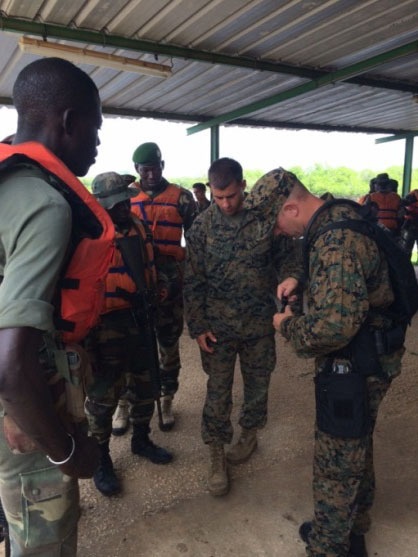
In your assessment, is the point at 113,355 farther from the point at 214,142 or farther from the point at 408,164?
the point at 408,164

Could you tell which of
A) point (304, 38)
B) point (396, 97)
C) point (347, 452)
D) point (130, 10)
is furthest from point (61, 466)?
point (396, 97)

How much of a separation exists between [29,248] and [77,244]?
184 mm

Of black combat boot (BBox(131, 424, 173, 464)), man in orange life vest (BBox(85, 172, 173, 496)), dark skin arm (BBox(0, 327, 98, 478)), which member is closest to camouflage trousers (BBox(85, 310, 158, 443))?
man in orange life vest (BBox(85, 172, 173, 496))

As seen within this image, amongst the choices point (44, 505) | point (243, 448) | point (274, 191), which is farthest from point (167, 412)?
point (274, 191)

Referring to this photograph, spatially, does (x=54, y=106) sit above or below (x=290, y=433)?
above

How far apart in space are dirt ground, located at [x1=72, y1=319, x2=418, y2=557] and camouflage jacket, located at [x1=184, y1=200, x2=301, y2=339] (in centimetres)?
92

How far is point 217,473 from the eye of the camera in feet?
8.30

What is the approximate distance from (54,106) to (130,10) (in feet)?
8.77

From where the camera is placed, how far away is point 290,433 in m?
3.09

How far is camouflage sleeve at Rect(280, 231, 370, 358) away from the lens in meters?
1.52

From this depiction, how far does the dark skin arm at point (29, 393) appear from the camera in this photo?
3.22ft

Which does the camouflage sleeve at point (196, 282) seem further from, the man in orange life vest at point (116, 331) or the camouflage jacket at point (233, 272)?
the man in orange life vest at point (116, 331)

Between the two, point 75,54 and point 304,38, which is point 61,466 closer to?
point 75,54

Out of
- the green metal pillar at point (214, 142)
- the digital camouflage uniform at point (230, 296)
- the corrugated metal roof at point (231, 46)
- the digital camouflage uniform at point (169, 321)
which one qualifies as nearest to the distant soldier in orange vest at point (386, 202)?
the corrugated metal roof at point (231, 46)
